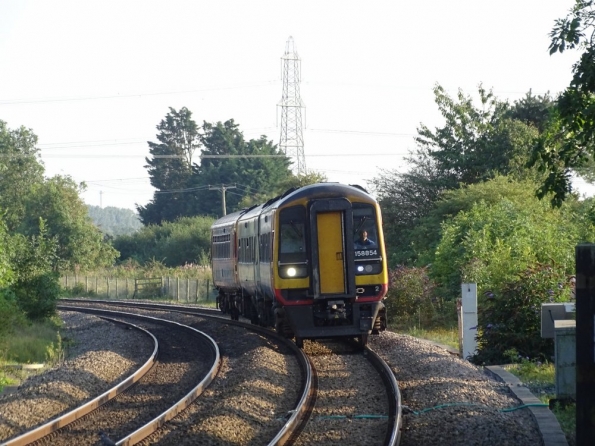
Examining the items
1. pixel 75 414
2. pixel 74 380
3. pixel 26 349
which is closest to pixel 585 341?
pixel 75 414

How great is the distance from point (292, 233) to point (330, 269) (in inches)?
42.8

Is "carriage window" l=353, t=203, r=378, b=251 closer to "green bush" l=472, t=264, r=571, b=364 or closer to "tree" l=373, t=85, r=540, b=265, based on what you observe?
"green bush" l=472, t=264, r=571, b=364

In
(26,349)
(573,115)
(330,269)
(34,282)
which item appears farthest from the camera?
(34,282)

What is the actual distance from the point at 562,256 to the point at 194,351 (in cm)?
837

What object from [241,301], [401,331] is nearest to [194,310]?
[241,301]

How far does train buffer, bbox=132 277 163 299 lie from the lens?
50.8 meters

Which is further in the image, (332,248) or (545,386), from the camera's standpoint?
(332,248)

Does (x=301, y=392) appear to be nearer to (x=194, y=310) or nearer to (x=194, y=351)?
(x=194, y=351)

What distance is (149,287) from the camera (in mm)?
51406

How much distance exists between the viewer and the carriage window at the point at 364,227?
17156 mm

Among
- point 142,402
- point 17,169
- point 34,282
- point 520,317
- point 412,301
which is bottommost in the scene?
point 142,402

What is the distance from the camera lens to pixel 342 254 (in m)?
16.8

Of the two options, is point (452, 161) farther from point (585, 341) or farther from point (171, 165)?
point (171, 165)

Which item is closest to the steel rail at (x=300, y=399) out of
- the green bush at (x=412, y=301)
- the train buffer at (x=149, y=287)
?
the green bush at (x=412, y=301)
